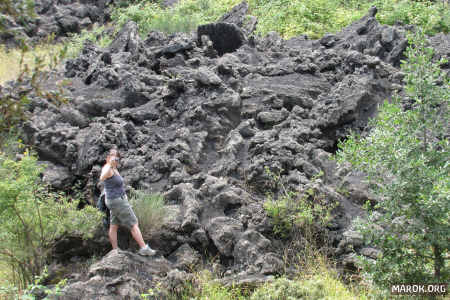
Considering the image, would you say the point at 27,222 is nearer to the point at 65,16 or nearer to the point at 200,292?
the point at 200,292

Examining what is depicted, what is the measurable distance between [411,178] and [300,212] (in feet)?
7.21

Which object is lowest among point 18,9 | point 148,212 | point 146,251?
point 146,251

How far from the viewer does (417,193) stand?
14.7 ft

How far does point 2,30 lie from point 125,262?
349 cm

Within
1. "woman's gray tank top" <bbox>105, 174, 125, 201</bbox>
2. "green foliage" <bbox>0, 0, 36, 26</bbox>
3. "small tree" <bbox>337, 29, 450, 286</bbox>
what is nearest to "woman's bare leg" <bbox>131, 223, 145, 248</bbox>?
"woman's gray tank top" <bbox>105, 174, 125, 201</bbox>

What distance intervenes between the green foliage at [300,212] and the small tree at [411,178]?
4.89 feet

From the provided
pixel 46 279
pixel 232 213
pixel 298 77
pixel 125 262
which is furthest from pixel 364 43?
pixel 46 279

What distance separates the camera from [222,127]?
342 inches

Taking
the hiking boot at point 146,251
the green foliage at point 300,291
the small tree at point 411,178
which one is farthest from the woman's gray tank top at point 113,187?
the small tree at point 411,178

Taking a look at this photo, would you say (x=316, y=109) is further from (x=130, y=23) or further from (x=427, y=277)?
(x=130, y=23)

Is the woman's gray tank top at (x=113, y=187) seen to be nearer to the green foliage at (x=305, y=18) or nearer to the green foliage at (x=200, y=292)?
the green foliage at (x=200, y=292)

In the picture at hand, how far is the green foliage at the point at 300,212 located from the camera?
6.35 metres

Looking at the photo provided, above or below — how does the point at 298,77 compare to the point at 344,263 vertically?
above

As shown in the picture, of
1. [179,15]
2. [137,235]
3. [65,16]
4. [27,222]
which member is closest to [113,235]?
[137,235]
